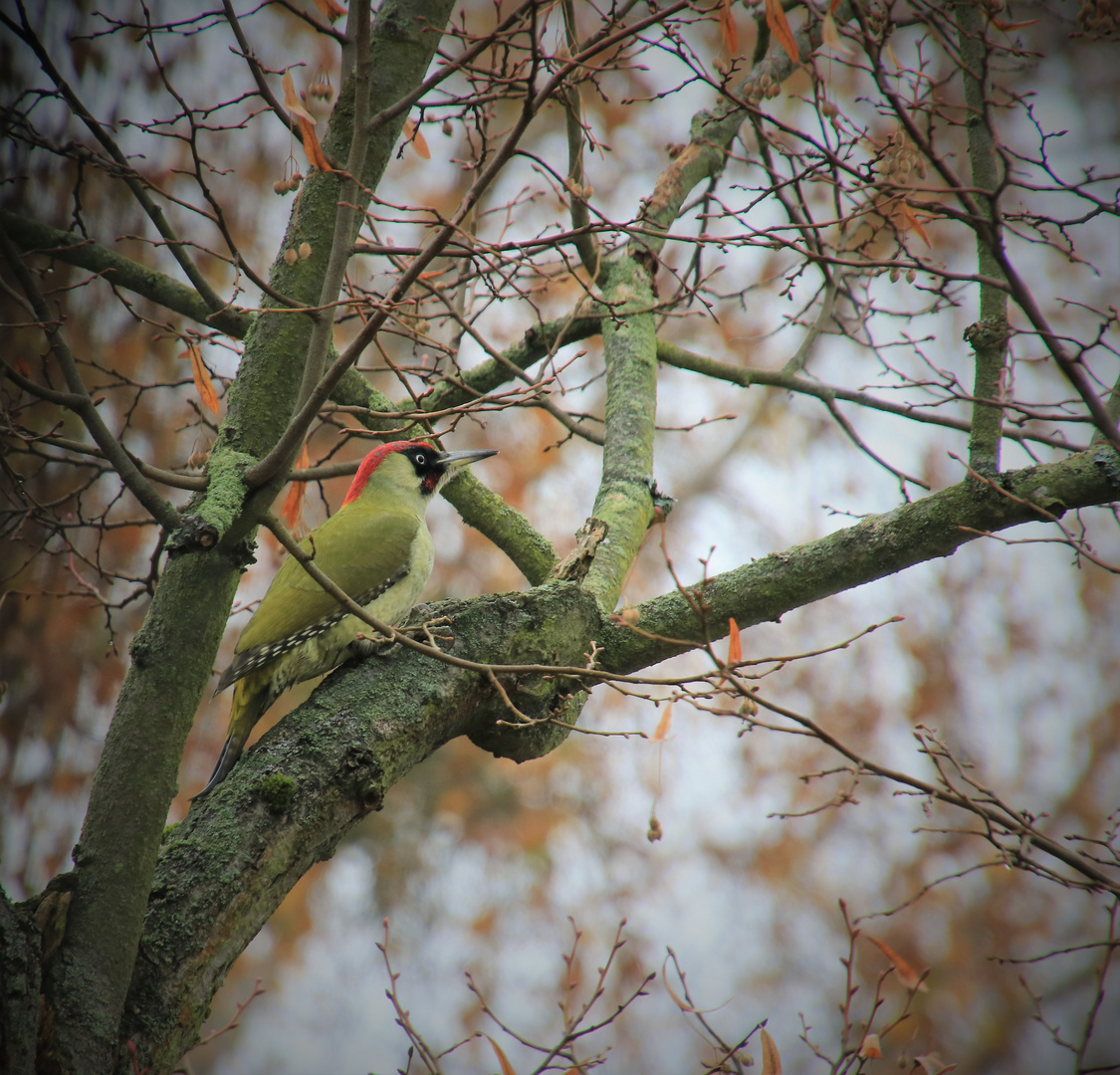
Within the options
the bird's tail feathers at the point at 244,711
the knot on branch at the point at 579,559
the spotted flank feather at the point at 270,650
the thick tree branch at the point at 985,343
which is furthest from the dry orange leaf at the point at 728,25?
the bird's tail feathers at the point at 244,711

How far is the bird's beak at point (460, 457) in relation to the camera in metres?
3.93

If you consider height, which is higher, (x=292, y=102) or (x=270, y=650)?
(x=292, y=102)

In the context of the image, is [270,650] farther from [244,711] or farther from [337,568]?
[337,568]

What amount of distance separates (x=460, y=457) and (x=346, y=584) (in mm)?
802

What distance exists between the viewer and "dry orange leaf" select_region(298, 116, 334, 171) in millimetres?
1910

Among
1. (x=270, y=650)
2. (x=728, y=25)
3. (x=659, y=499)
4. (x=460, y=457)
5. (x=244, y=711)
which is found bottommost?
(x=244, y=711)

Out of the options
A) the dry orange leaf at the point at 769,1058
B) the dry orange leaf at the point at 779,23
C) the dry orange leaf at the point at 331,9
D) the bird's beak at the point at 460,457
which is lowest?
the dry orange leaf at the point at 769,1058

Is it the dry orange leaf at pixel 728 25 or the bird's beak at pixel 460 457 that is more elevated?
the bird's beak at pixel 460 457

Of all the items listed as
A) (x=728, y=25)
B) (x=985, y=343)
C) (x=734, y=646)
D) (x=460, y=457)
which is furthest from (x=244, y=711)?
(x=985, y=343)

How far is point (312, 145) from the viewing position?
77.5 inches

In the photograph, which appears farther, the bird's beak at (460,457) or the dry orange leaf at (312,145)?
the bird's beak at (460,457)

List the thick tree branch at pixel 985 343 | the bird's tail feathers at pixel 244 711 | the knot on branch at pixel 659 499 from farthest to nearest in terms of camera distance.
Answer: the knot on branch at pixel 659 499 → the bird's tail feathers at pixel 244 711 → the thick tree branch at pixel 985 343

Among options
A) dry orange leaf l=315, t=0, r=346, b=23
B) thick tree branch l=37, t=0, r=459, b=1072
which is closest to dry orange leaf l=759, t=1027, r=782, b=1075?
thick tree branch l=37, t=0, r=459, b=1072

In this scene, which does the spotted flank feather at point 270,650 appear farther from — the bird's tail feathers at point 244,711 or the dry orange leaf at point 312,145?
the dry orange leaf at point 312,145
